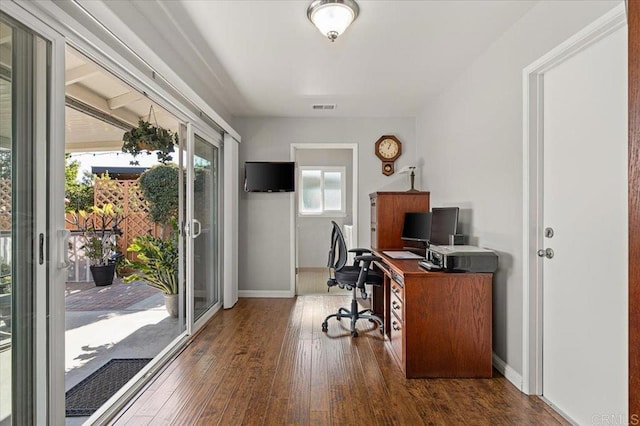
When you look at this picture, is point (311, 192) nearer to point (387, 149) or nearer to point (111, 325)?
point (387, 149)

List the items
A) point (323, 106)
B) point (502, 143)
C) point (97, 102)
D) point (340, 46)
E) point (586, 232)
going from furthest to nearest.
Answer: point (323, 106) < point (340, 46) < point (502, 143) < point (97, 102) < point (586, 232)

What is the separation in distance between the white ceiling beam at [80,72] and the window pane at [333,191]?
507cm

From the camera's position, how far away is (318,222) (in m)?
6.89

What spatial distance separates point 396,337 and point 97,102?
281 centimetres

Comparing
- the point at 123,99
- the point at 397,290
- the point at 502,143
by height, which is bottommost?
the point at 397,290

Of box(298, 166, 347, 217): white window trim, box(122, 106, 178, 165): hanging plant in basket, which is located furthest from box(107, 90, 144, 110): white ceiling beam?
box(298, 166, 347, 217): white window trim

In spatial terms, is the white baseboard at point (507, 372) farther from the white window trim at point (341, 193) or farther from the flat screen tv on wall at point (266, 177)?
the white window trim at point (341, 193)

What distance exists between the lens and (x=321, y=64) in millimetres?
3070

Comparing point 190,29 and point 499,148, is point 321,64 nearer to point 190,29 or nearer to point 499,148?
point 190,29

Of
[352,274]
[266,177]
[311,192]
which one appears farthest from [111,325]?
[311,192]

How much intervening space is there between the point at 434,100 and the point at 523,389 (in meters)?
2.99

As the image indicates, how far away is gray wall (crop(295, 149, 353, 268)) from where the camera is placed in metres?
6.86

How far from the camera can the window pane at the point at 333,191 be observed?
6.91 m

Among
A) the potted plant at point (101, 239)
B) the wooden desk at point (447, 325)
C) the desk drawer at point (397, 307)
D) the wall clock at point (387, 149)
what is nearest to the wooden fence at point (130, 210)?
the potted plant at point (101, 239)
